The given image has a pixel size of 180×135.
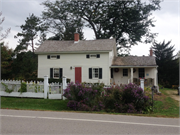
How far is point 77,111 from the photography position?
845 centimetres

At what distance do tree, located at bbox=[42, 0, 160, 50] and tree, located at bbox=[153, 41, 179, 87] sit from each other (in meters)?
3.07

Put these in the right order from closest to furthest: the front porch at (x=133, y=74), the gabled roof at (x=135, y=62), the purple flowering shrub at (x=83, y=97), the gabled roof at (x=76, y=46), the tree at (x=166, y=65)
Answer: the purple flowering shrub at (x=83, y=97) < the gabled roof at (x=135, y=62) < the gabled roof at (x=76, y=46) < the front porch at (x=133, y=74) < the tree at (x=166, y=65)

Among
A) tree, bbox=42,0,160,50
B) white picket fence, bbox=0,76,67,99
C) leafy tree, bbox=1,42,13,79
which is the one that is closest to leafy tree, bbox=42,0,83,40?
tree, bbox=42,0,160,50

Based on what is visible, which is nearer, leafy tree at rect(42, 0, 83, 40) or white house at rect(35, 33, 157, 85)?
white house at rect(35, 33, 157, 85)

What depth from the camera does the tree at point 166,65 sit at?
26.6m

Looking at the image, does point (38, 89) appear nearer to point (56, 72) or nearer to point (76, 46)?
point (56, 72)

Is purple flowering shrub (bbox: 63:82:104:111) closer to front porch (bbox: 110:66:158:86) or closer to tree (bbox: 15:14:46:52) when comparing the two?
front porch (bbox: 110:66:158:86)

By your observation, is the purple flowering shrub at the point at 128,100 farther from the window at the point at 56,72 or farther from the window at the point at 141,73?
the window at the point at 141,73

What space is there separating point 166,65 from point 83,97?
22.3 meters

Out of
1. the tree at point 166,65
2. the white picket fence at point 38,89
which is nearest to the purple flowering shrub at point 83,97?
the white picket fence at point 38,89

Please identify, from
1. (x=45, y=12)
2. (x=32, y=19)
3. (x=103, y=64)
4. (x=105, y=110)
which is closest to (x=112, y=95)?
(x=105, y=110)

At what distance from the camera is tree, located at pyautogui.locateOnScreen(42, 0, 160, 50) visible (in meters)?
30.5

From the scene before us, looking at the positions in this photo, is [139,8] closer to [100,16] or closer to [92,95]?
[100,16]

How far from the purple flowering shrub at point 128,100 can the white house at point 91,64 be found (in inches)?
401
